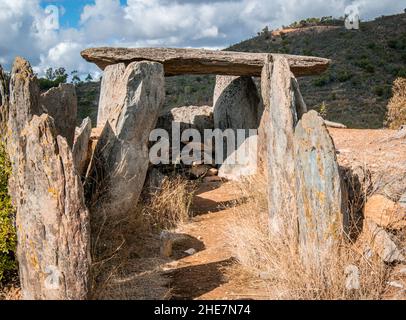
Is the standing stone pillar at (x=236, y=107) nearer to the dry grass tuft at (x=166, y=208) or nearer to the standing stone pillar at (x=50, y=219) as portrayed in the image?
the dry grass tuft at (x=166, y=208)

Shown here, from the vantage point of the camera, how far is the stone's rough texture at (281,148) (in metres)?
6.27

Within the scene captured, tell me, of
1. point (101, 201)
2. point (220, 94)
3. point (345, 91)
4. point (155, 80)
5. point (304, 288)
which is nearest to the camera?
point (304, 288)

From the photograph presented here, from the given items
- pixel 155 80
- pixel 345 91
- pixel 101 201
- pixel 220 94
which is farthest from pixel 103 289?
pixel 345 91

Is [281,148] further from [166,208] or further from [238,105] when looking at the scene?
[238,105]

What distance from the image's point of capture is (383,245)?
225 inches

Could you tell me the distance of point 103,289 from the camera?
5.21 metres

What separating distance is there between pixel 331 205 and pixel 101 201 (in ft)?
9.70

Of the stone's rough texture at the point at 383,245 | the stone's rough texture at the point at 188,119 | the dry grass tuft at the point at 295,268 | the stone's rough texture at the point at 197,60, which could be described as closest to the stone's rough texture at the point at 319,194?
the dry grass tuft at the point at 295,268

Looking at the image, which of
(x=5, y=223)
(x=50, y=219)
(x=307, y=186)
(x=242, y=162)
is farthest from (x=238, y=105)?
(x=50, y=219)

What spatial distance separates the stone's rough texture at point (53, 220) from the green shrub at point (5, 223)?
669 millimetres

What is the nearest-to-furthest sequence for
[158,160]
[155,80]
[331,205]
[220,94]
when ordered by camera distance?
[331,205]
[155,80]
[158,160]
[220,94]

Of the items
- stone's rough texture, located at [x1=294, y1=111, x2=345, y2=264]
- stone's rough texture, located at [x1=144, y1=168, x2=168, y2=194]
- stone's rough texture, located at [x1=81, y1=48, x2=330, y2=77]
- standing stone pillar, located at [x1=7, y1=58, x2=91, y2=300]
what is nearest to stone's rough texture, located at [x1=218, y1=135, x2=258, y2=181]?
stone's rough texture, located at [x1=81, y1=48, x2=330, y2=77]

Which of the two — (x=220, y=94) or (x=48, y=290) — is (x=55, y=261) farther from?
(x=220, y=94)

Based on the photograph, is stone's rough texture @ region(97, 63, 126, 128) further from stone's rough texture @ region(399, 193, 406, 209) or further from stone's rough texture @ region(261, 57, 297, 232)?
stone's rough texture @ region(399, 193, 406, 209)
